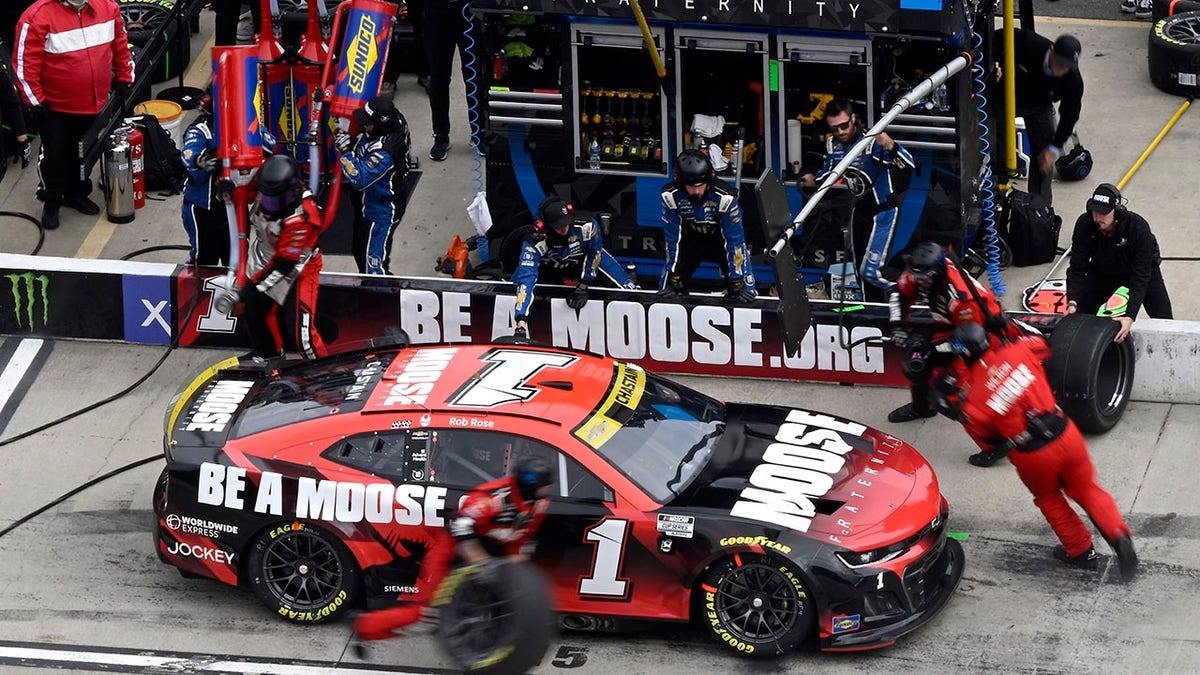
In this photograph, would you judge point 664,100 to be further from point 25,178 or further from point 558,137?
point 25,178

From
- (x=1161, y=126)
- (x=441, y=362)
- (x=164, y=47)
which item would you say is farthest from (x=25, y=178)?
(x=1161, y=126)

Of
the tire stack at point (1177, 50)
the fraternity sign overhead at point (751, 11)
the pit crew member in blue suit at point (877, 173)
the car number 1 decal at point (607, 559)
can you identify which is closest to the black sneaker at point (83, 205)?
the fraternity sign overhead at point (751, 11)

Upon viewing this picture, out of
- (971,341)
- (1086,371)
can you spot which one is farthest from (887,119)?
(971,341)

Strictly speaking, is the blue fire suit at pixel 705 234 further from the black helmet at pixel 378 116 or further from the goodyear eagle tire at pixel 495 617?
the goodyear eagle tire at pixel 495 617

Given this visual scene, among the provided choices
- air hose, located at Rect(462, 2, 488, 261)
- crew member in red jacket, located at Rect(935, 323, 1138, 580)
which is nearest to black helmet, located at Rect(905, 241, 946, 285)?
crew member in red jacket, located at Rect(935, 323, 1138, 580)

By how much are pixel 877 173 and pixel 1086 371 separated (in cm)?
253

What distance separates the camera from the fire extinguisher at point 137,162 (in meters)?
15.9

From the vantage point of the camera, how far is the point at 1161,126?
17.1m

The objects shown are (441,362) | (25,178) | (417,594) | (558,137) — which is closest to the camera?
(417,594)

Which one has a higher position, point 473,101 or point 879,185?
point 473,101

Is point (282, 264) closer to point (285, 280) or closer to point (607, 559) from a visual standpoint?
point (285, 280)

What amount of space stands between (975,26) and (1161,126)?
11.5ft

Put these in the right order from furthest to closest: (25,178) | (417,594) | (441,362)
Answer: (25,178) < (441,362) < (417,594)

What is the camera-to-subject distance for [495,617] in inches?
372
